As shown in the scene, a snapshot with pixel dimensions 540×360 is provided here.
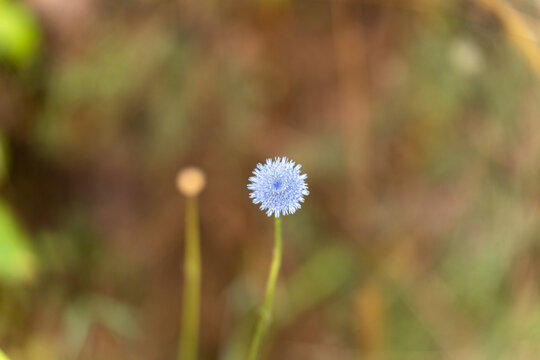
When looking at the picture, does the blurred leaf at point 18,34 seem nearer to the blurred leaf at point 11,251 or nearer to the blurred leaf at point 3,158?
the blurred leaf at point 3,158

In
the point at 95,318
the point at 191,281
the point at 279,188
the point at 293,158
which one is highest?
the point at 293,158

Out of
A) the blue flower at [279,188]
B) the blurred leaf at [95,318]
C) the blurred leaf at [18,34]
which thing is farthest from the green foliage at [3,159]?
the blue flower at [279,188]

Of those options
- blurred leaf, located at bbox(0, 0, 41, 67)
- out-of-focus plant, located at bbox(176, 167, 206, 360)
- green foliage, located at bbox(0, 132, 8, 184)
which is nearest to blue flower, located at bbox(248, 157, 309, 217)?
out-of-focus plant, located at bbox(176, 167, 206, 360)

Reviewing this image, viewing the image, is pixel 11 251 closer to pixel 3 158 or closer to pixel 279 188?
pixel 3 158

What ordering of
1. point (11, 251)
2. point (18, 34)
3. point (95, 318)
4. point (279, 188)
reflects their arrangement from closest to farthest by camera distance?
point (279, 188)
point (11, 251)
point (18, 34)
point (95, 318)

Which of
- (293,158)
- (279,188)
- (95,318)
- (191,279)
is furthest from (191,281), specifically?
(279,188)

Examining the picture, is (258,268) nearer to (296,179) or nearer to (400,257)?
(400,257)
